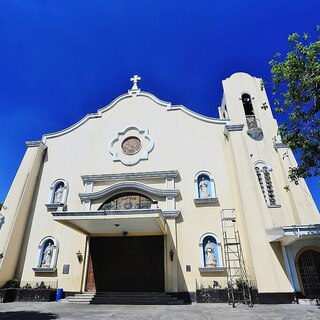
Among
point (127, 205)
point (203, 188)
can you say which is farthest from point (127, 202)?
point (203, 188)

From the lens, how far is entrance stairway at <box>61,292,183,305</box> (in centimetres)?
1054

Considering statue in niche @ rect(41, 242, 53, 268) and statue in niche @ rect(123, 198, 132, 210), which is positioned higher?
statue in niche @ rect(123, 198, 132, 210)

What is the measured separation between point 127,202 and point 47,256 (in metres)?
5.06

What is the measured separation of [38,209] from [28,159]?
3218 mm

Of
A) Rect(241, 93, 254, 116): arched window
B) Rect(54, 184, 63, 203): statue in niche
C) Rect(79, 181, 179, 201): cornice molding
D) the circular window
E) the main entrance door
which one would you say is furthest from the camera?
Rect(241, 93, 254, 116): arched window

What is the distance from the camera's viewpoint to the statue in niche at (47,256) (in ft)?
41.7

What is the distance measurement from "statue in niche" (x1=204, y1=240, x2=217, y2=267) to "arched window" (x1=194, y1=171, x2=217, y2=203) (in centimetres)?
225

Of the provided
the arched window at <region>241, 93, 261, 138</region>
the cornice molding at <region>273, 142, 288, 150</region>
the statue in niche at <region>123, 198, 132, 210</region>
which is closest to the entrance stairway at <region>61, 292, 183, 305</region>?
the statue in niche at <region>123, 198, 132, 210</region>

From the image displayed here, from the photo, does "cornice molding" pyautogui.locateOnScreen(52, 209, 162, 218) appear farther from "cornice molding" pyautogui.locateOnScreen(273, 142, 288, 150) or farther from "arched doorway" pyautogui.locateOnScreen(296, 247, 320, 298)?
"cornice molding" pyautogui.locateOnScreen(273, 142, 288, 150)

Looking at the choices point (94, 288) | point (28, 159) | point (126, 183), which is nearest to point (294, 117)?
point (126, 183)

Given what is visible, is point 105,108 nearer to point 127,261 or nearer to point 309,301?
point 127,261

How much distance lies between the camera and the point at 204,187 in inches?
525

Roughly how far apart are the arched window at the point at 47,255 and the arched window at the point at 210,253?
24.8 feet

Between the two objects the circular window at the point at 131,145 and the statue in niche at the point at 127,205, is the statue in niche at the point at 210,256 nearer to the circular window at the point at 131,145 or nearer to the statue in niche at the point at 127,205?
the statue in niche at the point at 127,205
